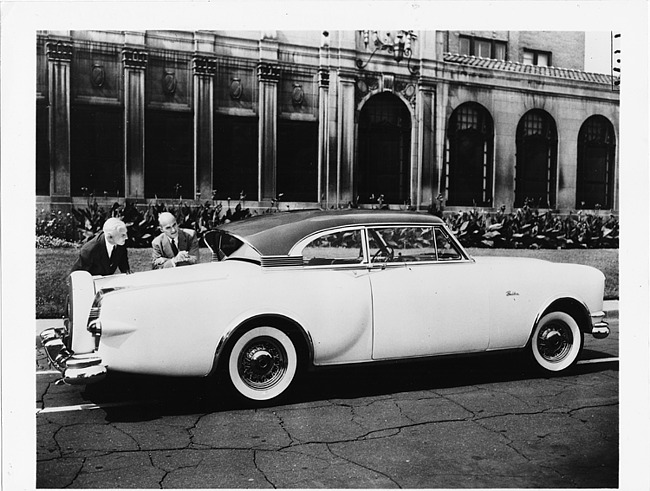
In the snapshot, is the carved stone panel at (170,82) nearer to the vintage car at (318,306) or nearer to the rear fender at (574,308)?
the vintage car at (318,306)

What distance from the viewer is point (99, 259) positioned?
3.64 m

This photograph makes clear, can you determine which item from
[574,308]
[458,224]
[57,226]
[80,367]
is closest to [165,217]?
[57,226]

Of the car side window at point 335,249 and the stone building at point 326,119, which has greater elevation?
the stone building at point 326,119

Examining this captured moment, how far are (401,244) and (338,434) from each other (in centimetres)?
132

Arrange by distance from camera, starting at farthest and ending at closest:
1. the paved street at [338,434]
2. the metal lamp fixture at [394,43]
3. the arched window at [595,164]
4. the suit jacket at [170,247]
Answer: the arched window at [595,164]
the metal lamp fixture at [394,43]
the suit jacket at [170,247]
the paved street at [338,434]

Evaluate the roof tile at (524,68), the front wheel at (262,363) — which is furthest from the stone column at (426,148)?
the front wheel at (262,363)

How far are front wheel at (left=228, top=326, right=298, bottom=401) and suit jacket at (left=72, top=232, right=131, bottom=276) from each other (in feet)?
3.19

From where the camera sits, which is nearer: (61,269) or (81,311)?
(81,311)

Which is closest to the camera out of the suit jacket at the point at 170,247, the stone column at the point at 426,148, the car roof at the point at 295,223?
the car roof at the point at 295,223

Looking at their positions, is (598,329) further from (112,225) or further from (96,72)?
(96,72)

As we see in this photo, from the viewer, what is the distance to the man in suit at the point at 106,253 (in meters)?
3.62

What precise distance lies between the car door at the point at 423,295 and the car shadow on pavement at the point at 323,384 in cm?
13

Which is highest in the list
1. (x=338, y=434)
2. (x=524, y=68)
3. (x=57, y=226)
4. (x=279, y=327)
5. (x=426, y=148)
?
(x=524, y=68)

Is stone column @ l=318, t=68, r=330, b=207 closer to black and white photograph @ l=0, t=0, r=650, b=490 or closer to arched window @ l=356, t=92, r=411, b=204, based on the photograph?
black and white photograph @ l=0, t=0, r=650, b=490
